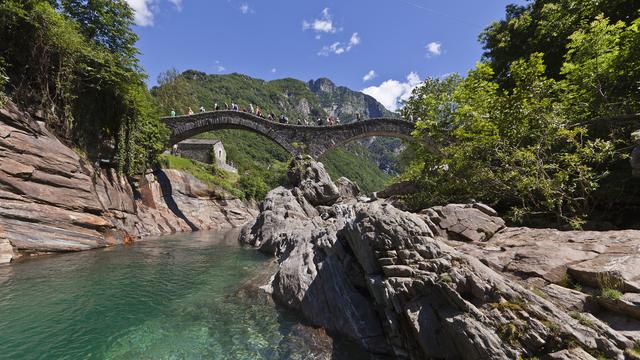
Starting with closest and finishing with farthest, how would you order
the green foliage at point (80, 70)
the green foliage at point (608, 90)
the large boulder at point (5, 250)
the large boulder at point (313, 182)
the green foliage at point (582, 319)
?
1. the green foliage at point (582, 319)
2. the green foliage at point (608, 90)
3. the large boulder at point (5, 250)
4. the green foliage at point (80, 70)
5. the large boulder at point (313, 182)

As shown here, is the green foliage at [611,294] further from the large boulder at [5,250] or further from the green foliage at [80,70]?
the green foliage at [80,70]

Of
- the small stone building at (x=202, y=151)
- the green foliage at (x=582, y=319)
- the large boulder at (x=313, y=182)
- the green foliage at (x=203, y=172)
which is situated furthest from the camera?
the small stone building at (x=202, y=151)

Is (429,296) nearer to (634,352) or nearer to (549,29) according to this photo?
(634,352)

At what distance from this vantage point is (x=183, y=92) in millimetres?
71250

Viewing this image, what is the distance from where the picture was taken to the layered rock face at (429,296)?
4.82m

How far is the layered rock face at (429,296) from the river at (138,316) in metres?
1.03

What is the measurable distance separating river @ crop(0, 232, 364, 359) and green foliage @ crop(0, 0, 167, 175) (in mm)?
11654

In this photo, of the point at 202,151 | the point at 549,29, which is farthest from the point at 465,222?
the point at 202,151

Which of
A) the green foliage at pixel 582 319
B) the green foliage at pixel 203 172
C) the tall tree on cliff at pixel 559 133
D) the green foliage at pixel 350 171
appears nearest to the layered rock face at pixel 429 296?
the green foliage at pixel 582 319

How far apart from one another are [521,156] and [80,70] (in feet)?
89.2

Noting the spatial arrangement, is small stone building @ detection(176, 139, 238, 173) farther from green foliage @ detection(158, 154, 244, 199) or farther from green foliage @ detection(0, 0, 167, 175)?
green foliage @ detection(0, 0, 167, 175)

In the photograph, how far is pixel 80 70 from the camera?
2095cm

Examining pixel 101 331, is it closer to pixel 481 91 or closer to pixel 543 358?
pixel 543 358

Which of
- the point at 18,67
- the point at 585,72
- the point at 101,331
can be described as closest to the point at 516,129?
the point at 585,72
